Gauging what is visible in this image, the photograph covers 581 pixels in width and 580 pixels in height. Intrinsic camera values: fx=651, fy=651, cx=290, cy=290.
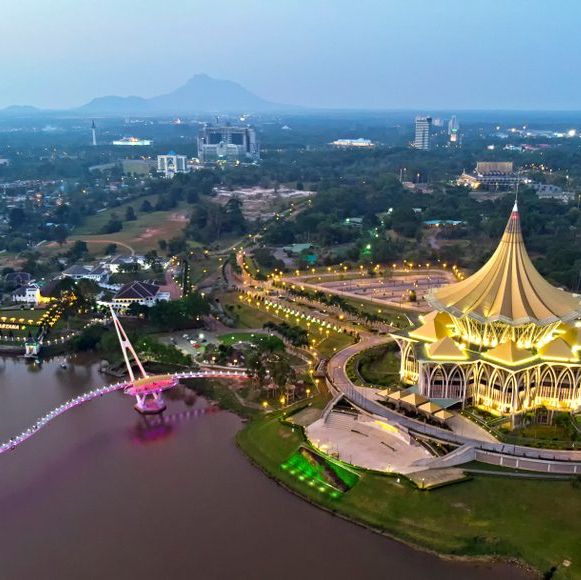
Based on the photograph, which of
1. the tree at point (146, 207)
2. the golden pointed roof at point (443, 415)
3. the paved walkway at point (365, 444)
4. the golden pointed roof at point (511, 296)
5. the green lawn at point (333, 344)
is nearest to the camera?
the paved walkway at point (365, 444)

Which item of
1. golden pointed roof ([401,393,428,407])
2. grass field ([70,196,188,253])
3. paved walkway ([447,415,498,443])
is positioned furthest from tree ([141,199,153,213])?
paved walkway ([447,415,498,443])

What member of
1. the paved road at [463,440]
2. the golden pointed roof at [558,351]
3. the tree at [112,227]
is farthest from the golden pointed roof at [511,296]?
the tree at [112,227]

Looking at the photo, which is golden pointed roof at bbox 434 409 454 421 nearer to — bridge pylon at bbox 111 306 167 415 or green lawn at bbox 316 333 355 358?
green lawn at bbox 316 333 355 358

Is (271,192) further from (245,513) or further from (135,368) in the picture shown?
(245,513)

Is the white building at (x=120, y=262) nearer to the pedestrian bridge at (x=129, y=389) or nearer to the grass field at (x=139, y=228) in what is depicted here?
the grass field at (x=139, y=228)

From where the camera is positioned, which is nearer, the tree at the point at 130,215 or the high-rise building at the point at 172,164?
the tree at the point at 130,215

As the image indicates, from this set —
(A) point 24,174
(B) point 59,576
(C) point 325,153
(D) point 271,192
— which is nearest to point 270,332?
(B) point 59,576

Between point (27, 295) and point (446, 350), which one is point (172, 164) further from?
point (446, 350)
